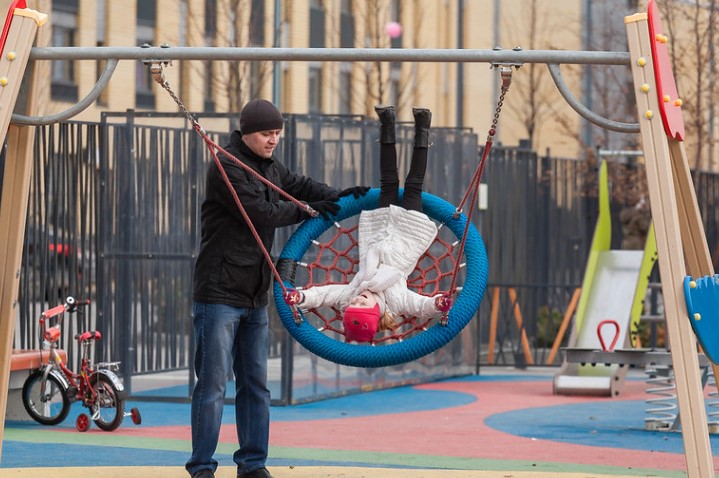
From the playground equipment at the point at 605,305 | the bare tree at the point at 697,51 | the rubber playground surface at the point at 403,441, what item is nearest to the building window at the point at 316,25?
the bare tree at the point at 697,51

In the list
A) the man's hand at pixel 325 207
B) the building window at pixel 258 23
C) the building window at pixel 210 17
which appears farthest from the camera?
the building window at pixel 210 17

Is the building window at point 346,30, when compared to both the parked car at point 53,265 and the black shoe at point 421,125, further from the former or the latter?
the black shoe at point 421,125

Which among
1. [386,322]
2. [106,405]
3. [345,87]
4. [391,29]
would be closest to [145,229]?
[106,405]

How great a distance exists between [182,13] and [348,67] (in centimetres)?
430

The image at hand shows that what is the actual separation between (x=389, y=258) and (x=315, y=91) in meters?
28.3

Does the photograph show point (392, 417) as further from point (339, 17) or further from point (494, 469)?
point (339, 17)

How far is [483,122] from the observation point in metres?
35.2

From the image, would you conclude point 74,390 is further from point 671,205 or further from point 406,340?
point 671,205

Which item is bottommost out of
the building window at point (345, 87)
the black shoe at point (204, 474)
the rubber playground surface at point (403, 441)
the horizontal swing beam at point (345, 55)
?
the rubber playground surface at point (403, 441)

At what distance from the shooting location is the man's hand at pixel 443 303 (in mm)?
7945

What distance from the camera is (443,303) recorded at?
7.96m

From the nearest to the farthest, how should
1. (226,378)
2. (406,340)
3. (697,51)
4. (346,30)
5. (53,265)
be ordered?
(406,340)
(226,378)
(53,265)
(697,51)
(346,30)

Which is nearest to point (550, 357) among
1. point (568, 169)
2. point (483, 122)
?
point (568, 169)

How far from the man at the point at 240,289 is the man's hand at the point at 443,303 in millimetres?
836
